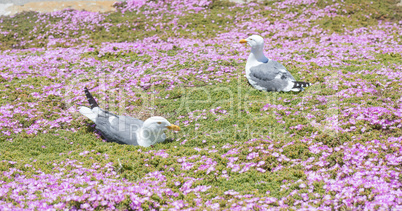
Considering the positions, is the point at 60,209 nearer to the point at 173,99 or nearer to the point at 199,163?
the point at 199,163

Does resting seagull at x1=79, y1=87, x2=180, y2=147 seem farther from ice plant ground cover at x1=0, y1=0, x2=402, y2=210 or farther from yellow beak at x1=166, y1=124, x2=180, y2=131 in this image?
ice plant ground cover at x1=0, y1=0, x2=402, y2=210

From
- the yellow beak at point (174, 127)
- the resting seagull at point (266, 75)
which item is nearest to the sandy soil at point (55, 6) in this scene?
the resting seagull at point (266, 75)

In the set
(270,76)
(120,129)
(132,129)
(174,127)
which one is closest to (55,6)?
(120,129)

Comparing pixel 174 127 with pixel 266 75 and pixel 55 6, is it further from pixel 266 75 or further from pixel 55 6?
pixel 55 6

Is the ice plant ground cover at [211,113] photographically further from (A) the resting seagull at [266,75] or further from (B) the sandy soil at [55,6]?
(B) the sandy soil at [55,6]

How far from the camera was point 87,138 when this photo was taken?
31.2 feet

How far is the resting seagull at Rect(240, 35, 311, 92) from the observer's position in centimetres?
1088

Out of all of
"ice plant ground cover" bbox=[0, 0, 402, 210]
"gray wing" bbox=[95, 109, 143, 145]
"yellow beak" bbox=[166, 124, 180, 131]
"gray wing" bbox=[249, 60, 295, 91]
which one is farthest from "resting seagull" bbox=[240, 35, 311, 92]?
"gray wing" bbox=[95, 109, 143, 145]

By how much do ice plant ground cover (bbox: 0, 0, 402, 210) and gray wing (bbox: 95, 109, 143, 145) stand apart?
0.28 metres

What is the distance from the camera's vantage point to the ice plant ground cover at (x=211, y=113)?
6.60 meters

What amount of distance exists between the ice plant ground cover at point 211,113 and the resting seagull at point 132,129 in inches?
11.3

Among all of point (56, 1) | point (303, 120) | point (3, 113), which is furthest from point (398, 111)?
point (56, 1)

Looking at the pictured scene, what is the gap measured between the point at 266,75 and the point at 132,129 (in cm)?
483

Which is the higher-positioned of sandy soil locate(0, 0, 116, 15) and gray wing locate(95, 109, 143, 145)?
sandy soil locate(0, 0, 116, 15)
